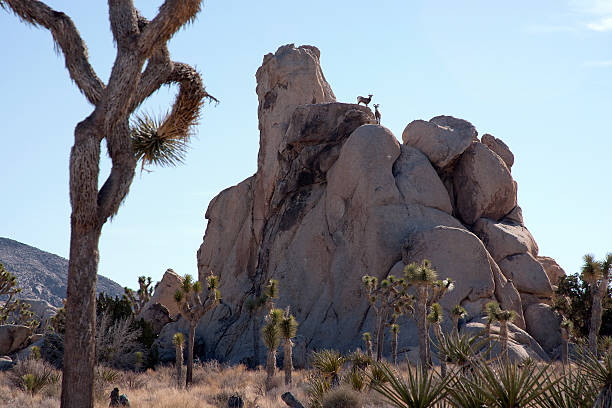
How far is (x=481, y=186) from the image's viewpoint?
4191cm

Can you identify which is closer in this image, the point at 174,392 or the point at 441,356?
the point at 441,356

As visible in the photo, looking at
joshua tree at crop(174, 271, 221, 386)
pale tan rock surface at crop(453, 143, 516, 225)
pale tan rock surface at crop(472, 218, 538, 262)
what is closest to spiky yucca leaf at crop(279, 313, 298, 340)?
joshua tree at crop(174, 271, 221, 386)

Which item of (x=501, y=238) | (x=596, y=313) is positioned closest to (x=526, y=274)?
(x=501, y=238)

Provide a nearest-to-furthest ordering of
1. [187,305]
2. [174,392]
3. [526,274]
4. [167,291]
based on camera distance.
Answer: [174,392] → [187,305] → [526,274] → [167,291]

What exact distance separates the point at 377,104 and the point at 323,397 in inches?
1417

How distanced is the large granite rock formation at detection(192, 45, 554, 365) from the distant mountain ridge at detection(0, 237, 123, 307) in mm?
69692

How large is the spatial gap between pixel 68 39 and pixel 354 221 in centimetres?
2953

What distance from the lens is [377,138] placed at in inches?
1599

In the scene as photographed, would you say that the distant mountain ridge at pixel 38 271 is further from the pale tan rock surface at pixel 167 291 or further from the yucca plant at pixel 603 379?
the yucca plant at pixel 603 379

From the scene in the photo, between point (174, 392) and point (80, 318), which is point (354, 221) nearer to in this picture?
point (174, 392)

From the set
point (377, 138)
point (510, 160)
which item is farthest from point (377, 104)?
point (510, 160)

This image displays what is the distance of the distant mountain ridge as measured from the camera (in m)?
108

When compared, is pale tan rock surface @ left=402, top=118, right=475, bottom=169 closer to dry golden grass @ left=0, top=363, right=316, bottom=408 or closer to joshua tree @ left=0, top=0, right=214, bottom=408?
dry golden grass @ left=0, top=363, right=316, bottom=408

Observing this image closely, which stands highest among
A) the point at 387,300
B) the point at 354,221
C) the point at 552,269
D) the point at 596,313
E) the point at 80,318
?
the point at 354,221
